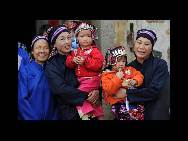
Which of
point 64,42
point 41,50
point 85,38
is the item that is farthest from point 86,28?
point 41,50

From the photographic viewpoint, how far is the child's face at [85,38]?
3.94m

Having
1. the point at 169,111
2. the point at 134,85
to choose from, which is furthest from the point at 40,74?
the point at 169,111

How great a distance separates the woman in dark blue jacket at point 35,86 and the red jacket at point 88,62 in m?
0.26

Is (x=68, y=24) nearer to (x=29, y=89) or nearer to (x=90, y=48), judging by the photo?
(x=90, y=48)

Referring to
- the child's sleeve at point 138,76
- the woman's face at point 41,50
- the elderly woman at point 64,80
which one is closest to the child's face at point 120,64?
the child's sleeve at point 138,76

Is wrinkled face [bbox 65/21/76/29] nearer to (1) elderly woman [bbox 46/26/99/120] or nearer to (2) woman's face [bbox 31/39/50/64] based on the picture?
(1) elderly woman [bbox 46/26/99/120]

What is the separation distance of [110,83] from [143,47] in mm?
434

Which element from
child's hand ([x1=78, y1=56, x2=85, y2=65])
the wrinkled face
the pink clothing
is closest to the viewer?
child's hand ([x1=78, y1=56, x2=85, y2=65])

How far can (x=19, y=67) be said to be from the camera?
162 inches

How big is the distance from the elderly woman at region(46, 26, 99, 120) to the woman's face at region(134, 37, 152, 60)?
517 millimetres

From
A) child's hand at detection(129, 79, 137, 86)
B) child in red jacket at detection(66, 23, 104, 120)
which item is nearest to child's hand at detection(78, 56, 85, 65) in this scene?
child in red jacket at detection(66, 23, 104, 120)

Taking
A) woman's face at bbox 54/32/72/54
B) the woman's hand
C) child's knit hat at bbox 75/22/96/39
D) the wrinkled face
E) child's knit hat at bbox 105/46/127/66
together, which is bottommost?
the woman's hand

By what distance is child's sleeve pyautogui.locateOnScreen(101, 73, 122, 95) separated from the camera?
391cm

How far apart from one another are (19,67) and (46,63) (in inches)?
10.3
